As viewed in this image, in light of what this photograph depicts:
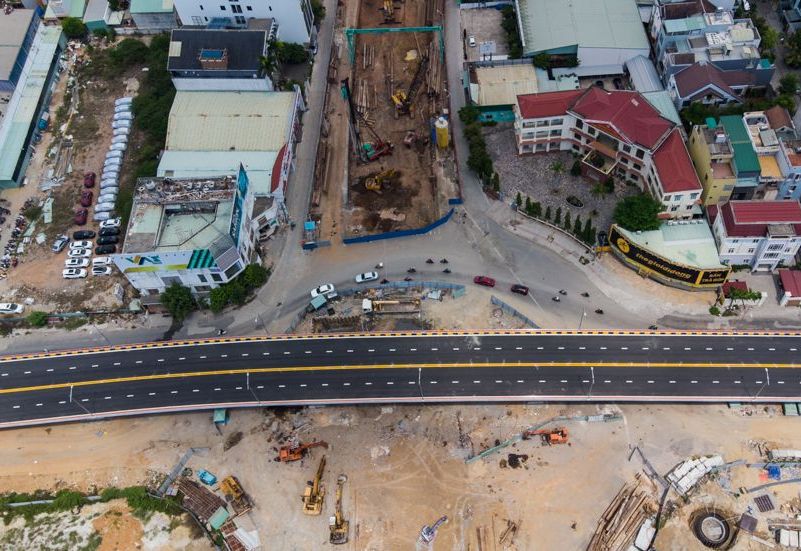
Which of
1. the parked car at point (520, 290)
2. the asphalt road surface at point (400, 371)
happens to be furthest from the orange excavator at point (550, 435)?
the parked car at point (520, 290)

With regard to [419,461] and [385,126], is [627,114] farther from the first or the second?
[419,461]

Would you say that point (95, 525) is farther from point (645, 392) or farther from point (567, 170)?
point (567, 170)

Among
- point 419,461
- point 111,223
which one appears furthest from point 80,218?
point 419,461

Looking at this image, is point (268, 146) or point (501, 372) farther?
point (268, 146)

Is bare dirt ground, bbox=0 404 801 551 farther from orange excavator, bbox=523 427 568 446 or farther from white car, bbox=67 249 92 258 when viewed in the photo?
white car, bbox=67 249 92 258

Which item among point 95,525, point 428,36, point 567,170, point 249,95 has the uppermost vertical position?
point 428,36

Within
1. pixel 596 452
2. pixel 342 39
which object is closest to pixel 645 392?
pixel 596 452

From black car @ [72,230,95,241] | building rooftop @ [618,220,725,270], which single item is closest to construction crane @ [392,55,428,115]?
building rooftop @ [618,220,725,270]
